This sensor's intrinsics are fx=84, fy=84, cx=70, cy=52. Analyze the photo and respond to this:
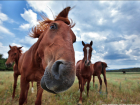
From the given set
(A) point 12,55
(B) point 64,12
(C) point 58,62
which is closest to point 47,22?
(B) point 64,12

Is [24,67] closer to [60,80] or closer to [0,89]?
[60,80]

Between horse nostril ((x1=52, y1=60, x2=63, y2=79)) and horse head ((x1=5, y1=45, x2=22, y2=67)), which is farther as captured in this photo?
horse head ((x1=5, y1=45, x2=22, y2=67))

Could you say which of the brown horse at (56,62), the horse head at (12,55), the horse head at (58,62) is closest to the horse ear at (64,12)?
the brown horse at (56,62)

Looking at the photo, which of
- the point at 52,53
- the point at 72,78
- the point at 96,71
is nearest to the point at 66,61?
the point at 72,78

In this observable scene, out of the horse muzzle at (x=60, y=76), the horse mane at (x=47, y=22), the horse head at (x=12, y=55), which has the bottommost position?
the horse muzzle at (x=60, y=76)

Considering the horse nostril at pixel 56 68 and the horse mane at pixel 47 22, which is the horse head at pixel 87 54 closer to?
the horse mane at pixel 47 22

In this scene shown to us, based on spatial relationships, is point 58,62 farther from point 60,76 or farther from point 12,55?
point 12,55

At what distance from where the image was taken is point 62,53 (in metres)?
1.31

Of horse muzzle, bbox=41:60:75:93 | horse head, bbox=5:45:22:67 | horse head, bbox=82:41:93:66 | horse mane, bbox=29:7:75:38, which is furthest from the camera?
horse head, bbox=5:45:22:67

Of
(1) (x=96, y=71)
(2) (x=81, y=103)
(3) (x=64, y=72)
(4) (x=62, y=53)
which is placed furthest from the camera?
(1) (x=96, y=71)

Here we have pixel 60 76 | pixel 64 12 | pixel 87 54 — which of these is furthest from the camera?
pixel 87 54

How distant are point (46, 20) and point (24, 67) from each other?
1.55 meters

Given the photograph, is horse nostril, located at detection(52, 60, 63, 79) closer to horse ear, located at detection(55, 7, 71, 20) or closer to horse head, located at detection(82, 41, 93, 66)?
horse ear, located at detection(55, 7, 71, 20)

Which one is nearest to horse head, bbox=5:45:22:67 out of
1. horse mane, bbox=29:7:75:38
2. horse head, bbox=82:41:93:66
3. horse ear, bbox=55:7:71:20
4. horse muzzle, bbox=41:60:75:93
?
horse mane, bbox=29:7:75:38
